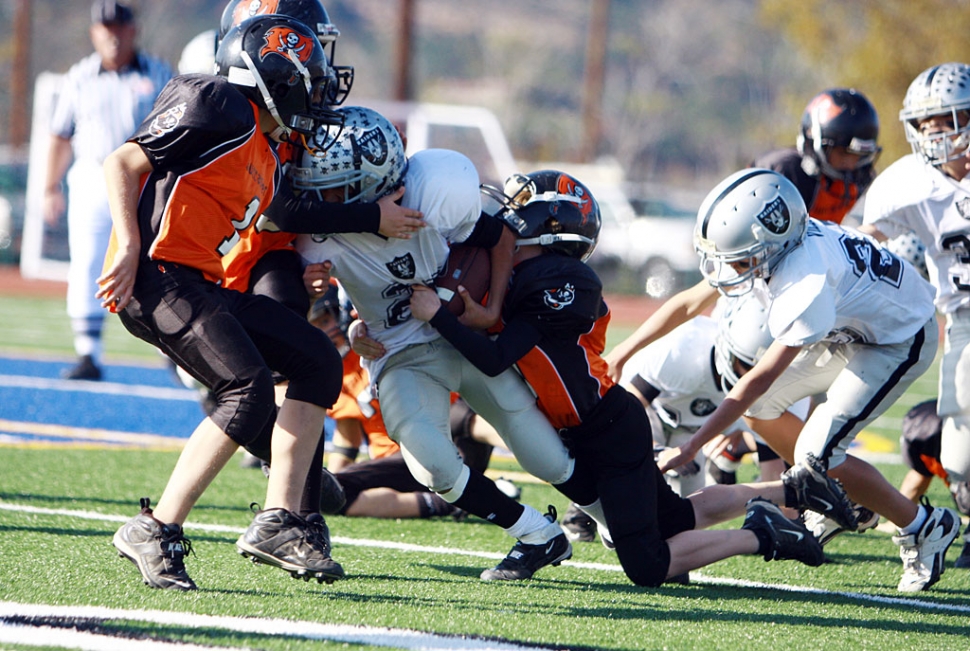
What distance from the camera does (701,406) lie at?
4.75 m

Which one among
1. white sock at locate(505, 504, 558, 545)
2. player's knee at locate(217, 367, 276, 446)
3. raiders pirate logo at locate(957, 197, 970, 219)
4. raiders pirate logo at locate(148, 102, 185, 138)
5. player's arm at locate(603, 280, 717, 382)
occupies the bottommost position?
white sock at locate(505, 504, 558, 545)

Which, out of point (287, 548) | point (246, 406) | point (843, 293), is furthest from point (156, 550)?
point (843, 293)

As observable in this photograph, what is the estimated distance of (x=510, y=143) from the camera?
52000 mm

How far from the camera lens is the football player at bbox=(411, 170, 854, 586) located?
369 cm

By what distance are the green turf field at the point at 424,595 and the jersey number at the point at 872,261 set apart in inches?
39.9

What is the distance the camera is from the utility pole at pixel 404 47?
22.0 m

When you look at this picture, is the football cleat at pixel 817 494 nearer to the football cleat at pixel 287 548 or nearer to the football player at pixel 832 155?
the football cleat at pixel 287 548

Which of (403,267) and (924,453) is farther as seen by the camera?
(924,453)

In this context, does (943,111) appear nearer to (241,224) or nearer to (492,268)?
(492,268)

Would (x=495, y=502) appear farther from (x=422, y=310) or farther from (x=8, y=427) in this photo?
(x=8, y=427)

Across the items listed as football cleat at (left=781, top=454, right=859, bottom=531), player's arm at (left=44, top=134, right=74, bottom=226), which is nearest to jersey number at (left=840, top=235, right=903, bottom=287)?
football cleat at (left=781, top=454, right=859, bottom=531)

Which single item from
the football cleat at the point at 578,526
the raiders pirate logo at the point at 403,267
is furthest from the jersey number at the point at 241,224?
the football cleat at the point at 578,526

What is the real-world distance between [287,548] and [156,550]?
34 cm

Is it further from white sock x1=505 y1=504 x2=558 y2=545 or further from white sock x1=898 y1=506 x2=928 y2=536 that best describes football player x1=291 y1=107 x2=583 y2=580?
white sock x1=898 y1=506 x2=928 y2=536
